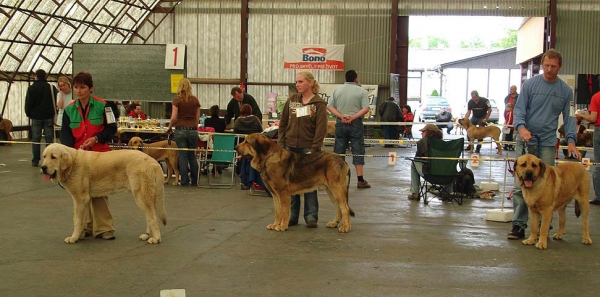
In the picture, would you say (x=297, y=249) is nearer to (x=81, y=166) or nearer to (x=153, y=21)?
(x=81, y=166)

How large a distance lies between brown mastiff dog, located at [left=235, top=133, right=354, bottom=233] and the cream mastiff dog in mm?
1148

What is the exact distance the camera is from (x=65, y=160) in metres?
6.12

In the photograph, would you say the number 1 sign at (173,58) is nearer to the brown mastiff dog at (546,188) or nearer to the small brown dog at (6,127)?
the small brown dog at (6,127)

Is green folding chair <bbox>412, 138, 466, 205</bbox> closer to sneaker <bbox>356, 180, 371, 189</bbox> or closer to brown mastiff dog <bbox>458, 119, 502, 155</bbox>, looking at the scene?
sneaker <bbox>356, 180, 371, 189</bbox>

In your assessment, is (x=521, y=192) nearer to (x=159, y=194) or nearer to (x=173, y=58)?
(x=159, y=194)

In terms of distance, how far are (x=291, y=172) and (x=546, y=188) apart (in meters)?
2.46

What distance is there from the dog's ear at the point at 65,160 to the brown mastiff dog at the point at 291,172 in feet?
5.69

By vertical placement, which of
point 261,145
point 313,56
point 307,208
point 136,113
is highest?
point 313,56

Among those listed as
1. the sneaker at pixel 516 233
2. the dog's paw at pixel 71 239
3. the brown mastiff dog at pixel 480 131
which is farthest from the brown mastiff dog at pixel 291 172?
the brown mastiff dog at pixel 480 131

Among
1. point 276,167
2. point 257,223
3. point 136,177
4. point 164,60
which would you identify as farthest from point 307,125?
point 164,60

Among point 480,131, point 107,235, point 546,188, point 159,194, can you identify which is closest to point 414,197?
point 546,188

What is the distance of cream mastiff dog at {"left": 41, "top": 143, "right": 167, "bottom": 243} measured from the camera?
6223 mm

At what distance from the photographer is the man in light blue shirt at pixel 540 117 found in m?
6.79

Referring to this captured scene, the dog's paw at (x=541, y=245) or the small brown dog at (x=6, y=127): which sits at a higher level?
the small brown dog at (x=6, y=127)
